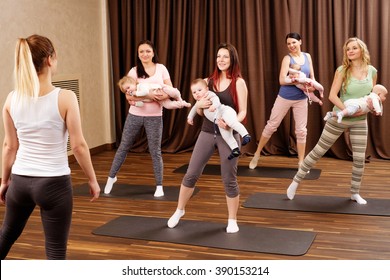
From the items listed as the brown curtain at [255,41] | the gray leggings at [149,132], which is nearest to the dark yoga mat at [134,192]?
the gray leggings at [149,132]

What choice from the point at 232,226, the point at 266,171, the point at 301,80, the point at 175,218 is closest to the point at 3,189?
the point at 175,218

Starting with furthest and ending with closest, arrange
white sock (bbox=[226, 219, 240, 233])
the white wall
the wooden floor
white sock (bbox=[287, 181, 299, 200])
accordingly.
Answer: the white wall
white sock (bbox=[287, 181, 299, 200])
white sock (bbox=[226, 219, 240, 233])
the wooden floor

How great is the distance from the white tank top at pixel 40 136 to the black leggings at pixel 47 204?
0.04m

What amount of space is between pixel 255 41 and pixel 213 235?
130 inches

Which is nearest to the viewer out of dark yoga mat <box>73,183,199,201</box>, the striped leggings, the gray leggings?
the striped leggings

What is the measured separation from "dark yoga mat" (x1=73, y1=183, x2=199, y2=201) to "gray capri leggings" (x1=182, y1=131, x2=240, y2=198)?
1.02m

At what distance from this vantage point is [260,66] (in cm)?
631

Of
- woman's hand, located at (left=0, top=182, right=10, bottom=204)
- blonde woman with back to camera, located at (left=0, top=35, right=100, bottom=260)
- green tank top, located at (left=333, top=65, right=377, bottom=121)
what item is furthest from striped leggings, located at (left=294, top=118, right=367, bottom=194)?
woman's hand, located at (left=0, top=182, right=10, bottom=204)

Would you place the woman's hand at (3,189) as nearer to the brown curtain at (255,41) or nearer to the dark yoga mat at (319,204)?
the dark yoga mat at (319,204)

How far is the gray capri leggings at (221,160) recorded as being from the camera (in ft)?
11.4

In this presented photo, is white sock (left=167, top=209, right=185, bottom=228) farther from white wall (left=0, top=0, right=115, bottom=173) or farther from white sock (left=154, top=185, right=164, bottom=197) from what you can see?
white wall (left=0, top=0, right=115, bottom=173)

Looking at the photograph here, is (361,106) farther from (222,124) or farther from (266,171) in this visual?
(266,171)

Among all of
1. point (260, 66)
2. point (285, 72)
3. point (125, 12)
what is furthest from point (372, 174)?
point (125, 12)

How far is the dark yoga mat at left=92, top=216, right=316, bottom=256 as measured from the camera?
3.36 metres
